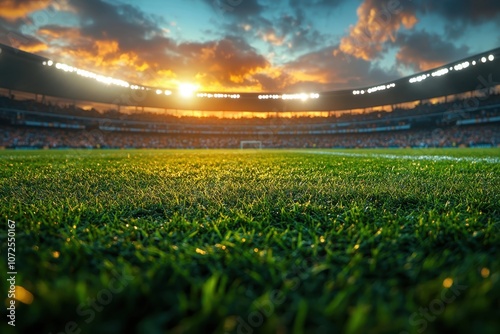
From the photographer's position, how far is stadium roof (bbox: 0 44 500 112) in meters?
38.0

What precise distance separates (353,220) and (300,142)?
2410 inches

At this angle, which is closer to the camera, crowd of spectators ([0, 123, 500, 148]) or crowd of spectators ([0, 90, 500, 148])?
crowd of spectators ([0, 123, 500, 148])

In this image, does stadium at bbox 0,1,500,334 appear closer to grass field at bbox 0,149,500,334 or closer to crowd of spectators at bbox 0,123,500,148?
grass field at bbox 0,149,500,334

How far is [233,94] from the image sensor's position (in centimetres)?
6309

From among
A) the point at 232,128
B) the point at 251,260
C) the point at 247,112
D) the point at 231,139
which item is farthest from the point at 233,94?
the point at 251,260

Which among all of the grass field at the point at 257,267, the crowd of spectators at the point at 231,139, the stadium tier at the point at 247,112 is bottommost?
the grass field at the point at 257,267

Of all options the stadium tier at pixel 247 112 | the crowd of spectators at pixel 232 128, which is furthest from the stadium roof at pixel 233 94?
the crowd of spectators at pixel 232 128

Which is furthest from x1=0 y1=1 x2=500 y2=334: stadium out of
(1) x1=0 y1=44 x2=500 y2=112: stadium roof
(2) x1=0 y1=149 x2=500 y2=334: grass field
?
(1) x1=0 y1=44 x2=500 y2=112: stadium roof

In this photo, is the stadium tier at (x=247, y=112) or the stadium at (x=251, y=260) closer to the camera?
the stadium at (x=251, y=260)

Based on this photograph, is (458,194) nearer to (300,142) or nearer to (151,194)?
(151,194)

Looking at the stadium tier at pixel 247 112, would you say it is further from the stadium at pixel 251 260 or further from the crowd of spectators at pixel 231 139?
the stadium at pixel 251 260

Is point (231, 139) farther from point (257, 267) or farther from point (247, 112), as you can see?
point (257, 267)

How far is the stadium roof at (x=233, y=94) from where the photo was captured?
125ft

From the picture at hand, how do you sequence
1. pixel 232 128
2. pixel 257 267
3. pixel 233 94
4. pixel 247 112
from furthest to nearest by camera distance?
1. pixel 247 112
2. pixel 232 128
3. pixel 233 94
4. pixel 257 267
